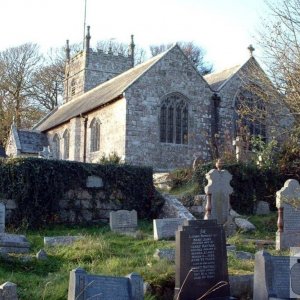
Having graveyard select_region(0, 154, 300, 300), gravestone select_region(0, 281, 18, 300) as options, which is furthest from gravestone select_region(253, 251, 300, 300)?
gravestone select_region(0, 281, 18, 300)

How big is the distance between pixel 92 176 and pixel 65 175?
0.88 m

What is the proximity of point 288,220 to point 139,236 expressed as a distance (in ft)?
12.2

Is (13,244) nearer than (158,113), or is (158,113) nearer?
(13,244)

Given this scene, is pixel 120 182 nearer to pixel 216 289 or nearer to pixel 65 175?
pixel 65 175

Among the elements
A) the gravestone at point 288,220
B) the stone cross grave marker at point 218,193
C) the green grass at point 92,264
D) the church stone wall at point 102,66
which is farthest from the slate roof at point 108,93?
the green grass at point 92,264

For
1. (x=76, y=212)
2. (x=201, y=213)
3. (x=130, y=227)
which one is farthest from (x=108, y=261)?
(x=201, y=213)

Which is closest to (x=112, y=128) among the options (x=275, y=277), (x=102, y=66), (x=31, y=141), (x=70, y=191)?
(x=31, y=141)

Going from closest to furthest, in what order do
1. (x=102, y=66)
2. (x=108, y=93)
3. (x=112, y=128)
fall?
(x=112, y=128)
(x=108, y=93)
(x=102, y=66)

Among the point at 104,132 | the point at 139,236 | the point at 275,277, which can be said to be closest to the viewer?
the point at 275,277

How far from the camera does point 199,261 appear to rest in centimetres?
845

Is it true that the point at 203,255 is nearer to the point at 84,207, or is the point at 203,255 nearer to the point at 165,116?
the point at 84,207

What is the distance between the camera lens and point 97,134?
2878 centimetres

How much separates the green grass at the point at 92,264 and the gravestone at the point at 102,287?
864 mm

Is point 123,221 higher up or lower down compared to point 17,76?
lower down
